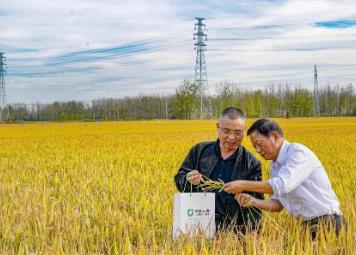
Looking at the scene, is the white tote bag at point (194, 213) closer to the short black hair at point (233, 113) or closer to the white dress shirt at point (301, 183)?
the white dress shirt at point (301, 183)

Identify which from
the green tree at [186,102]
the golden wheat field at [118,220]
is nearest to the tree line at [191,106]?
the green tree at [186,102]

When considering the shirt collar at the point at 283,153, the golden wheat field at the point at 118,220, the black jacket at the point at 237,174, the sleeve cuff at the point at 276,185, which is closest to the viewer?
the golden wheat field at the point at 118,220

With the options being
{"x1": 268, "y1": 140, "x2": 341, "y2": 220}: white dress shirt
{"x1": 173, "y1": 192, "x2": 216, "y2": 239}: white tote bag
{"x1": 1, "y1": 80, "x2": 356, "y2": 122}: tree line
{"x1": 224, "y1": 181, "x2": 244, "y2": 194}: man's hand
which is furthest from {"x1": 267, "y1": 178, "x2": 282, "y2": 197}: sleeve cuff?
{"x1": 1, "y1": 80, "x2": 356, "y2": 122}: tree line

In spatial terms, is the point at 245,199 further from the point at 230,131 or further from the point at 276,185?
the point at 230,131

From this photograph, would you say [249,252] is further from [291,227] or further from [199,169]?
[199,169]

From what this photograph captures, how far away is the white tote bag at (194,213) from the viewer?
4.10m

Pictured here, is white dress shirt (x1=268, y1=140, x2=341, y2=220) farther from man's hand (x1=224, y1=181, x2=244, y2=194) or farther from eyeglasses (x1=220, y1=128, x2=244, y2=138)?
eyeglasses (x1=220, y1=128, x2=244, y2=138)

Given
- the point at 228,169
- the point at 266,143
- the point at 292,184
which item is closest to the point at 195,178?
the point at 228,169

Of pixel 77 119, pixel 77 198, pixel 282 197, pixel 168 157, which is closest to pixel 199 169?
pixel 282 197

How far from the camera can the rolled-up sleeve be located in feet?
12.9

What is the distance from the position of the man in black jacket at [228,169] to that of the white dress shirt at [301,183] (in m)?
0.28

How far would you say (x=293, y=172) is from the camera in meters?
3.96

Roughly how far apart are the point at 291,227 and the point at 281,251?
809mm

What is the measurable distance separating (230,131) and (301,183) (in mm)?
683
